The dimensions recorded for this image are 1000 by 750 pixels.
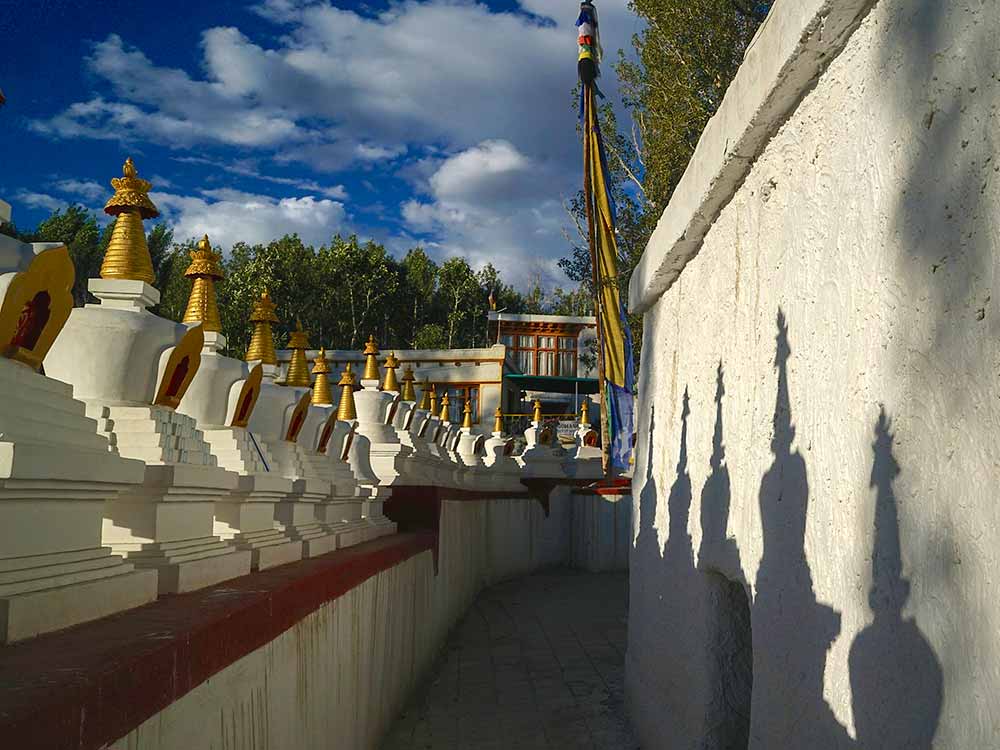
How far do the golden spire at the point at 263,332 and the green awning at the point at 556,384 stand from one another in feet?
104

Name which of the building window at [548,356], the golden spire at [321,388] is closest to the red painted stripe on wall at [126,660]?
the golden spire at [321,388]

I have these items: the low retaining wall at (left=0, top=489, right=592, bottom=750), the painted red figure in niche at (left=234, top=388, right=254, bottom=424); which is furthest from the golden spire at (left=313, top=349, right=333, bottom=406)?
the painted red figure in niche at (left=234, top=388, right=254, bottom=424)

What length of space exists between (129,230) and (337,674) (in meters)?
2.79

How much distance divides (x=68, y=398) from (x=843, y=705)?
2.84m

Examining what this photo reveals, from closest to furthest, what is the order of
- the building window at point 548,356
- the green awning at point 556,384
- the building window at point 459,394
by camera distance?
the building window at point 459,394 < the green awning at point 556,384 < the building window at point 548,356

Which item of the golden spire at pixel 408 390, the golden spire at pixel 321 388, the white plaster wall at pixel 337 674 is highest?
the golden spire at pixel 408 390

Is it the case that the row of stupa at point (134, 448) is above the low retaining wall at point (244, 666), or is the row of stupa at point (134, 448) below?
above

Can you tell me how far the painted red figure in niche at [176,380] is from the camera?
477 centimetres

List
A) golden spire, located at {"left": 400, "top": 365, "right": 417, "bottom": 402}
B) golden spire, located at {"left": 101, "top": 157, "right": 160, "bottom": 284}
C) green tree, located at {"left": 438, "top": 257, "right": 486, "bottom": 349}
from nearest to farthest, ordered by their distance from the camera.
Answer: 1. golden spire, located at {"left": 101, "top": 157, "right": 160, "bottom": 284}
2. golden spire, located at {"left": 400, "top": 365, "right": 417, "bottom": 402}
3. green tree, located at {"left": 438, "top": 257, "right": 486, "bottom": 349}

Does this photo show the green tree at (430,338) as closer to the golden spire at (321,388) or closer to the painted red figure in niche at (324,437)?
the golden spire at (321,388)

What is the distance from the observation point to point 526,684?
403 inches

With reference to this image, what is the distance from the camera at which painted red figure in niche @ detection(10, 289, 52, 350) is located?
3.26 m

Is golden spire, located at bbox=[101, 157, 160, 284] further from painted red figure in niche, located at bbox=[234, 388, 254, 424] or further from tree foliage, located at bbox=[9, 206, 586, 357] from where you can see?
tree foliage, located at bbox=[9, 206, 586, 357]

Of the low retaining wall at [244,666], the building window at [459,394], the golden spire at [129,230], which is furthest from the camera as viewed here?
the building window at [459,394]
